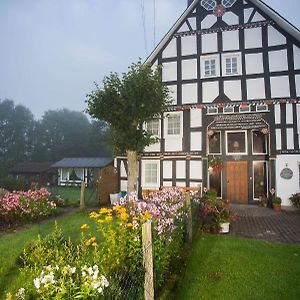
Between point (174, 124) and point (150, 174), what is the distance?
→ 11.2 feet

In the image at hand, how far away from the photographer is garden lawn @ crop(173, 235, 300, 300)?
5.02 metres

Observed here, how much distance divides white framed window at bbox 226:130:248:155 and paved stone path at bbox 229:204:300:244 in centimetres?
339

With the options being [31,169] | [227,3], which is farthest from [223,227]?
[31,169]

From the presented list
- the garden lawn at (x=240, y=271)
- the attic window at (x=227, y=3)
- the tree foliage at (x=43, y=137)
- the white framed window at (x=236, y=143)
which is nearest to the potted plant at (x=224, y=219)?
the garden lawn at (x=240, y=271)

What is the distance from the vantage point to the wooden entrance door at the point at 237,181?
15.3m

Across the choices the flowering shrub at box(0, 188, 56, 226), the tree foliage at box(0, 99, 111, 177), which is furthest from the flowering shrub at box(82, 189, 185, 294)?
the tree foliage at box(0, 99, 111, 177)

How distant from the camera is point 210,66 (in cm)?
1579

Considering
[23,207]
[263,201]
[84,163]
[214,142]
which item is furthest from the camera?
[84,163]

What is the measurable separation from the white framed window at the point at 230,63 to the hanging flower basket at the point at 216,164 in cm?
495

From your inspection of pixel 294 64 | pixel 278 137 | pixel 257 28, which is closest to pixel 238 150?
pixel 278 137

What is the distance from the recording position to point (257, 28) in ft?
49.3

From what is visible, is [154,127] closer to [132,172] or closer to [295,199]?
[132,172]

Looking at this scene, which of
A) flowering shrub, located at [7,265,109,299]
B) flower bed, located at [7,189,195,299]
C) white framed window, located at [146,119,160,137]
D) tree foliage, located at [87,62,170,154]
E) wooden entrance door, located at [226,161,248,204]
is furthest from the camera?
white framed window, located at [146,119,160,137]

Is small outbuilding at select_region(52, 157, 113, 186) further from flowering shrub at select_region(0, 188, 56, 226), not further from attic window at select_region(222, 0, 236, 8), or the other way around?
attic window at select_region(222, 0, 236, 8)
